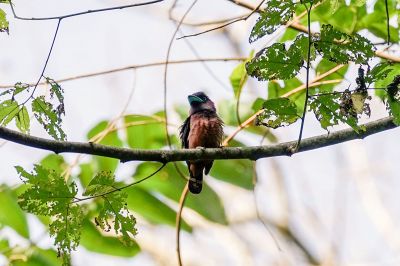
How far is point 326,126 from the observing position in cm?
173

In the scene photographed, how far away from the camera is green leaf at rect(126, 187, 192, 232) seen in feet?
8.93

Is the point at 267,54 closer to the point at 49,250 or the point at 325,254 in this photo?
the point at 49,250

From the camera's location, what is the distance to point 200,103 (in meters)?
3.39

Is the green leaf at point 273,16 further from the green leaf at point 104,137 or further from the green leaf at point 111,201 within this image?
the green leaf at point 104,137

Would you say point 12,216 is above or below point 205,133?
below

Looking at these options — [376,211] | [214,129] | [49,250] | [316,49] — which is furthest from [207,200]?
[376,211]

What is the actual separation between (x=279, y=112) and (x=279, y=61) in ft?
0.58

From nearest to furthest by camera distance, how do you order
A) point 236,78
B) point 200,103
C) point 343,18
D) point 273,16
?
point 273,16
point 236,78
point 343,18
point 200,103

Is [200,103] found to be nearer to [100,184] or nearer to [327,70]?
[327,70]

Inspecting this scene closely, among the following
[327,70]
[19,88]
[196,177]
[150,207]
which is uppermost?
[327,70]

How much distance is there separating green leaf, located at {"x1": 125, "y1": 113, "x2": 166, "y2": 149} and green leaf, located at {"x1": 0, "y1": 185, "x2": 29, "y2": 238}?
0.54 meters

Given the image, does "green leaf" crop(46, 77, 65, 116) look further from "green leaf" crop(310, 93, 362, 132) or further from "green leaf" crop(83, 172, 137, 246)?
"green leaf" crop(310, 93, 362, 132)

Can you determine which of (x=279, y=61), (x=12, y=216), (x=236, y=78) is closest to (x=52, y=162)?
(x=12, y=216)

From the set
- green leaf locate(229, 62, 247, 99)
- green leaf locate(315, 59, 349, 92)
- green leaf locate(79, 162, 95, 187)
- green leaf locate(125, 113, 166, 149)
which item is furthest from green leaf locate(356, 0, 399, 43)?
green leaf locate(79, 162, 95, 187)
